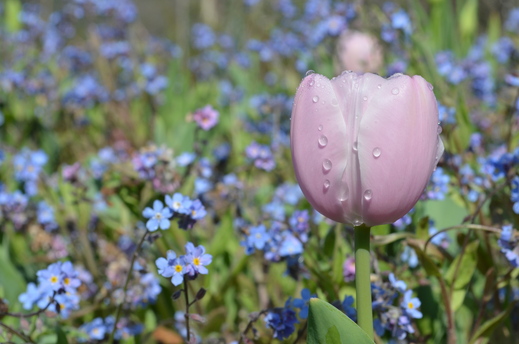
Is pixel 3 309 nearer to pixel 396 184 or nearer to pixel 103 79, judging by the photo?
pixel 396 184

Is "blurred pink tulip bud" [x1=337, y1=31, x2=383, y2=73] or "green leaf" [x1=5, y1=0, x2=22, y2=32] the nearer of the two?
"blurred pink tulip bud" [x1=337, y1=31, x2=383, y2=73]

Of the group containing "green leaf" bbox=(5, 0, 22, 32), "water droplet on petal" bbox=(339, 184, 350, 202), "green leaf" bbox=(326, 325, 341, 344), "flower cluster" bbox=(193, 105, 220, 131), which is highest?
"green leaf" bbox=(5, 0, 22, 32)

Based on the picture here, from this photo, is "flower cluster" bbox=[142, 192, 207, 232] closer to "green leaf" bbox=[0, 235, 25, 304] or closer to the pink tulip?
the pink tulip

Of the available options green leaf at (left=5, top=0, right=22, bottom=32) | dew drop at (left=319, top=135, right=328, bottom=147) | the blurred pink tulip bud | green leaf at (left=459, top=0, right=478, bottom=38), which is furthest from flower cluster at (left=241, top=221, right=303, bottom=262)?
green leaf at (left=5, top=0, right=22, bottom=32)

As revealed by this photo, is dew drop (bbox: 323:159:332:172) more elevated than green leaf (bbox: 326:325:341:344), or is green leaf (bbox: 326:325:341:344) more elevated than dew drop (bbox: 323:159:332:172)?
dew drop (bbox: 323:159:332:172)

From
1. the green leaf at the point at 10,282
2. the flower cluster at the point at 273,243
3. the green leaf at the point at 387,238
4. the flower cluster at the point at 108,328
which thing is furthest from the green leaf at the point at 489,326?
the green leaf at the point at 10,282

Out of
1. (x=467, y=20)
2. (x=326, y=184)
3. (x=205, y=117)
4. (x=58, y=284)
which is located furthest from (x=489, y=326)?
(x=467, y=20)

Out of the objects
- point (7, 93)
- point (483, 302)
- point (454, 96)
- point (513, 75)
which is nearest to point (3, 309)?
point (483, 302)

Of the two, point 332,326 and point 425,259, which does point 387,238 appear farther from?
point 332,326
